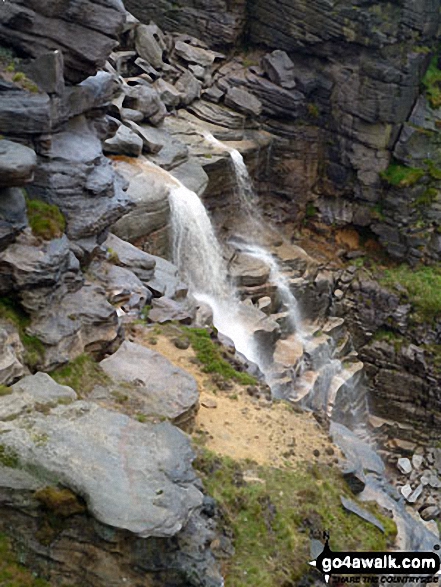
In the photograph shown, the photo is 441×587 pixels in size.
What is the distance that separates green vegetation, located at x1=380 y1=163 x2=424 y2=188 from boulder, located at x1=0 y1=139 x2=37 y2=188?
78.4ft

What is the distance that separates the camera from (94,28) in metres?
16.1

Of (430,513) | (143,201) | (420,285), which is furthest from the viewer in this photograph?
(420,285)

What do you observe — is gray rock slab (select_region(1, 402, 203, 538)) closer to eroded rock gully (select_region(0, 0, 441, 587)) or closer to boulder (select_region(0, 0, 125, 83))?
eroded rock gully (select_region(0, 0, 441, 587))

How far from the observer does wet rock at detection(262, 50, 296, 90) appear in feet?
114

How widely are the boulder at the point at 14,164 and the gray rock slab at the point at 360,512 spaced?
9.28 m

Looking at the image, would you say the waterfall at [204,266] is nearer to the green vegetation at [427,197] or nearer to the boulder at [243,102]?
the boulder at [243,102]

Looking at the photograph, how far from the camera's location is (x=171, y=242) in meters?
26.4

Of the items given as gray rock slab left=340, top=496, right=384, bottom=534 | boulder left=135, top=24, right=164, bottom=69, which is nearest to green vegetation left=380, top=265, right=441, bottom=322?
boulder left=135, top=24, right=164, bottom=69

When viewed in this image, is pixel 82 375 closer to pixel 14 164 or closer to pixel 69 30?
pixel 14 164

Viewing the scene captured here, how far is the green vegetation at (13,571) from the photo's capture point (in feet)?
34.1

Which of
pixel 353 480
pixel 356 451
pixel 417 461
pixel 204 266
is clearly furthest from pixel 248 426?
pixel 417 461

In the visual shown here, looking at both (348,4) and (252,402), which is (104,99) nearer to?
(252,402)

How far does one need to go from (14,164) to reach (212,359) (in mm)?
7838

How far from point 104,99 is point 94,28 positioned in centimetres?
242
